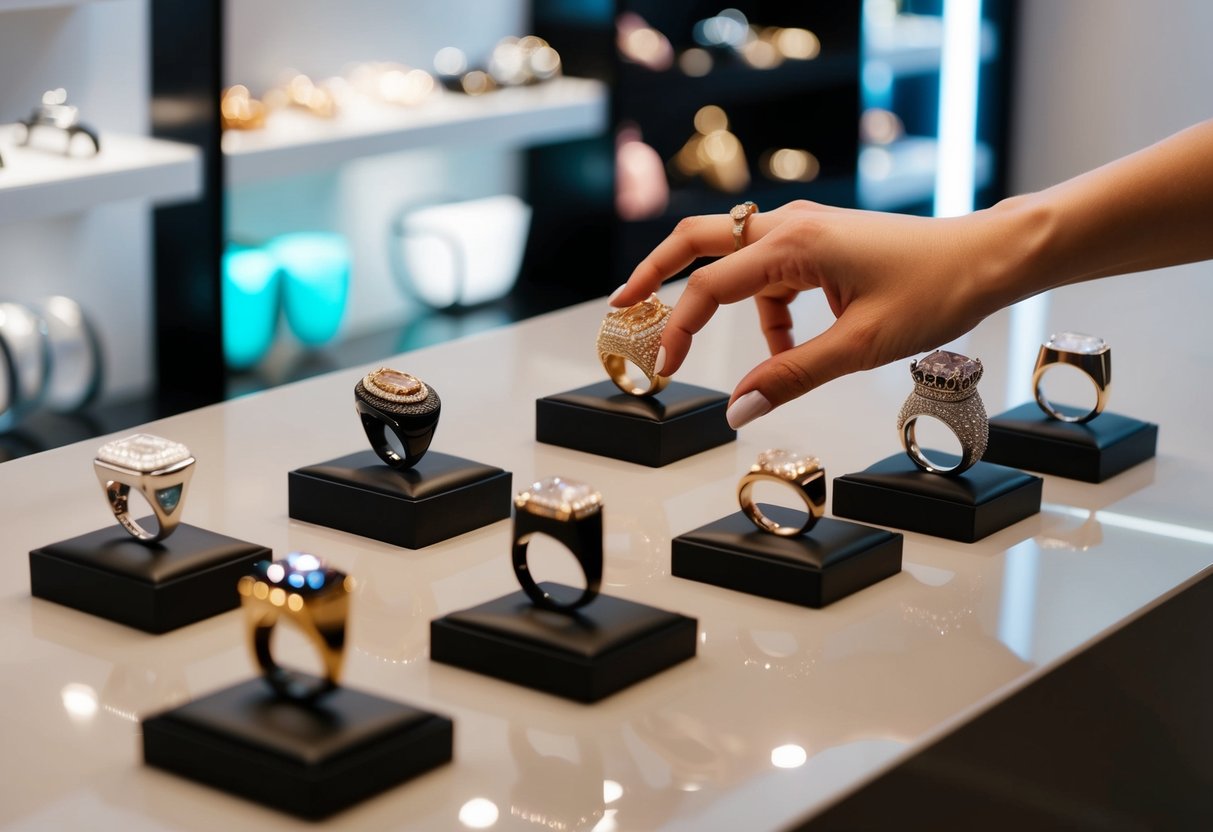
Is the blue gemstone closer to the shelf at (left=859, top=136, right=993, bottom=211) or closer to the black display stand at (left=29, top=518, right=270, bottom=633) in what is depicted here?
the black display stand at (left=29, top=518, right=270, bottom=633)

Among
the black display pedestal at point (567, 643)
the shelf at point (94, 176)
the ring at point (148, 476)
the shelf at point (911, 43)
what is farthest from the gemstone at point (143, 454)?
the shelf at point (911, 43)


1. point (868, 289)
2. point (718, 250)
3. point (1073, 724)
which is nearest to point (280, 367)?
point (718, 250)

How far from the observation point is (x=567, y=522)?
2.98 feet

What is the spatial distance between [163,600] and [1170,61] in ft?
13.2

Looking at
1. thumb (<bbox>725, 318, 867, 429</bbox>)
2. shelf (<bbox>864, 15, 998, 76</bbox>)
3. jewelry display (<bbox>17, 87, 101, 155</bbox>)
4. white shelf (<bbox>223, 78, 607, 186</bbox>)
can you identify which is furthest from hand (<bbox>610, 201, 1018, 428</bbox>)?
shelf (<bbox>864, 15, 998, 76</bbox>)

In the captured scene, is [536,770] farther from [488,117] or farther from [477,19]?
[477,19]

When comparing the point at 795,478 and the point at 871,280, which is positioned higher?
the point at 871,280

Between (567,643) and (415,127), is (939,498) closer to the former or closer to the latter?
(567,643)

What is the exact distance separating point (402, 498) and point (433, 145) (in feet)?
7.14

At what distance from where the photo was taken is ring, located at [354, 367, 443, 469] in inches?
45.6

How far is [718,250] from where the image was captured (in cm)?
139

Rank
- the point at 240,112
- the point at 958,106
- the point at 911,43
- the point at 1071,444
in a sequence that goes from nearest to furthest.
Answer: the point at 1071,444, the point at 240,112, the point at 911,43, the point at 958,106

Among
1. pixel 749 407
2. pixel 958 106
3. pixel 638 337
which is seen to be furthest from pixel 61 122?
pixel 958 106

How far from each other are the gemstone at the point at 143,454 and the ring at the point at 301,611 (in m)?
0.22
